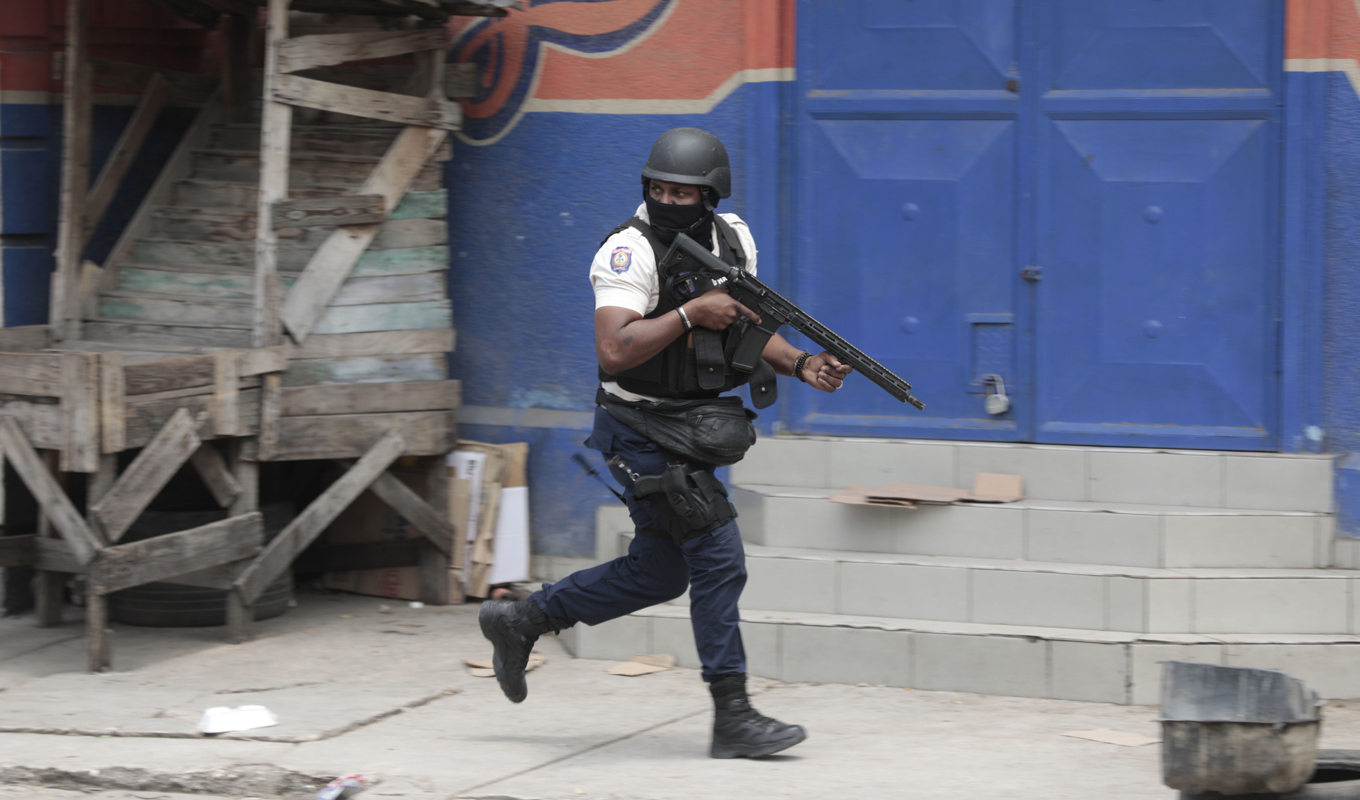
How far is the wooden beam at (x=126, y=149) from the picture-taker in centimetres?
630

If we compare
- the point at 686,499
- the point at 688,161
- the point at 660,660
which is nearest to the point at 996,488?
the point at 660,660

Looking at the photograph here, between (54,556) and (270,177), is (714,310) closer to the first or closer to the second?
(270,177)

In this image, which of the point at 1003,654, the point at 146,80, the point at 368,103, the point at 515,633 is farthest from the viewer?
the point at 146,80

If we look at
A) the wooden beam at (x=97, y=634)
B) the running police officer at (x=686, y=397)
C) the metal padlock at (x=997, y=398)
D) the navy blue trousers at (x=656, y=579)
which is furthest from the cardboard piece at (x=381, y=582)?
the metal padlock at (x=997, y=398)

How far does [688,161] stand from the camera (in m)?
3.98

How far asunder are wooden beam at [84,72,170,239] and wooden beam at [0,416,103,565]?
4.38 ft

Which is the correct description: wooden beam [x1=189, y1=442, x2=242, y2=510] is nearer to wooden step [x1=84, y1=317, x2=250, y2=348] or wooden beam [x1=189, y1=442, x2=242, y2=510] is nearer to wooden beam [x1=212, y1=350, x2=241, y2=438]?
wooden beam [x1=212, y1=350, x2=241, y2=438]

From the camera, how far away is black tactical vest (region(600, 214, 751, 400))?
13.2 ft

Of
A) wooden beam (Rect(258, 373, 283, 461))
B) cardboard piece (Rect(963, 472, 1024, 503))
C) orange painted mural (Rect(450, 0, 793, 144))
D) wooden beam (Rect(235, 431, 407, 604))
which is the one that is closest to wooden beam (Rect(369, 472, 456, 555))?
wooden beam (Rect(235, 431, 407, 604))

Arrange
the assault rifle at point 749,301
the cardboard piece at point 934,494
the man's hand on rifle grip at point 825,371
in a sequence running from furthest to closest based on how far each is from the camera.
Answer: the cardboard piece at point 934,494 < the man's hand on rifle grip at point 825,371 < the assault rifle at point 749,301

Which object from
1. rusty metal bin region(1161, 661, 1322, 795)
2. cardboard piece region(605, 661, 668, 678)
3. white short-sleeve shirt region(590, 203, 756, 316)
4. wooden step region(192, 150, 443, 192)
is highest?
wooden step region(192, 150, 443, 192)

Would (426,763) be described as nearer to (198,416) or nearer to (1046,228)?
(198,416)

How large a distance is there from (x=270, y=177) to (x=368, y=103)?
601 millimetres

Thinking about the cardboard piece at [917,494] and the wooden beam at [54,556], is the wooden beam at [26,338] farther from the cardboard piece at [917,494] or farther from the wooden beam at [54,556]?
the cardboard piece at [917,494]
